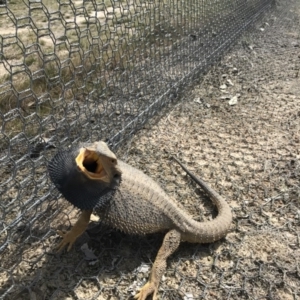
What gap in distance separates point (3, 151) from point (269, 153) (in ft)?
6.27

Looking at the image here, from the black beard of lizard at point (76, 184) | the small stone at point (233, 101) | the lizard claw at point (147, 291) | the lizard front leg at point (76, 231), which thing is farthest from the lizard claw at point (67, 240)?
the small stone at point (233, 101)

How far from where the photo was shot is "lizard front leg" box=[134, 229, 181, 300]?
2.04 metres

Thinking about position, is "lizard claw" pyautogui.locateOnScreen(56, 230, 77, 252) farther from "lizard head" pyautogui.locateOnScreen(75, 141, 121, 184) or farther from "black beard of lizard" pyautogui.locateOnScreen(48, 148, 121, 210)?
"lizard head" pyautogui.locateOnScreen(75, 141, 121, 184)

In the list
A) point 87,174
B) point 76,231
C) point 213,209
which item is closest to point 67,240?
point 76,231

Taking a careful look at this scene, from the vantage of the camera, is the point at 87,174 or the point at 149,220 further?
the point at 149,220

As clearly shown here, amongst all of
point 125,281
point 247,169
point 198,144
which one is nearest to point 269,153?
point 247,169

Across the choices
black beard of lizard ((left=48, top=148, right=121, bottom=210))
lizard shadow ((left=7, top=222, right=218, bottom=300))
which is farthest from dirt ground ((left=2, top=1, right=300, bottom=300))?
black beard of lizard ((left=48, top=148, right=121, bottom=210))

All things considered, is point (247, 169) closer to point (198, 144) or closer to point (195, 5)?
point (198, 144)

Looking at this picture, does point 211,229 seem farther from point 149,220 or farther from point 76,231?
point 76,231

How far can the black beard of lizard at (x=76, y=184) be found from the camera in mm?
1849

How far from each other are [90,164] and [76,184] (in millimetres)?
116

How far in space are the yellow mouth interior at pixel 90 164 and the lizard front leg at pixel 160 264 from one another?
55 centimetres

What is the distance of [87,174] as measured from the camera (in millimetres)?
1829

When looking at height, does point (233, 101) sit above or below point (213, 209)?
below
